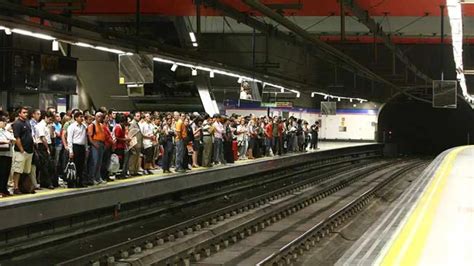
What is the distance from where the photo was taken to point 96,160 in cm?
1264

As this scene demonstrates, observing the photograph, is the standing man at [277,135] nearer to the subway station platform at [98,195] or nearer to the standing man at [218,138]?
the subway station platform at [98,195]

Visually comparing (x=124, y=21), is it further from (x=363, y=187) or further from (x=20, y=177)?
(x=20, y=177)

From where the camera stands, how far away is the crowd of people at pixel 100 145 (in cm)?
1080

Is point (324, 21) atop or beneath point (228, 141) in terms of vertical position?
atop

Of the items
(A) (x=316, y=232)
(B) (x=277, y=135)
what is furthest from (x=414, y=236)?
(B) (x=277, y=135)

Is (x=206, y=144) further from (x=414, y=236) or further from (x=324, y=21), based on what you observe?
(x=414, y=236)

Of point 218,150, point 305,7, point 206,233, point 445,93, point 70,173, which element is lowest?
point 206,233

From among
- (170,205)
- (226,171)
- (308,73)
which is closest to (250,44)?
(308,73)

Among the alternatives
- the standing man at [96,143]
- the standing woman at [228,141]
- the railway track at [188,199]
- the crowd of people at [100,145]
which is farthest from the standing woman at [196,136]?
the standing man at [96,143]

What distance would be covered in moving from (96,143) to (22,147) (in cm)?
210

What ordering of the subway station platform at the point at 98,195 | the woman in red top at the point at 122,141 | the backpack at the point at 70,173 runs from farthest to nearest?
1. the woman in red top at the point at 122,141
2. the backpack at the point at 70,173
3. the subway station platform at the point at 98,195

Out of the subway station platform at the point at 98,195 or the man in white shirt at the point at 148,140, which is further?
the man in white shirt at the point at 148,140

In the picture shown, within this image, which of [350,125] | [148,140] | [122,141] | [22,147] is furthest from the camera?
[350,125]

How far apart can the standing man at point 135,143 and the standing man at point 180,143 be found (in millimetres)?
1265
